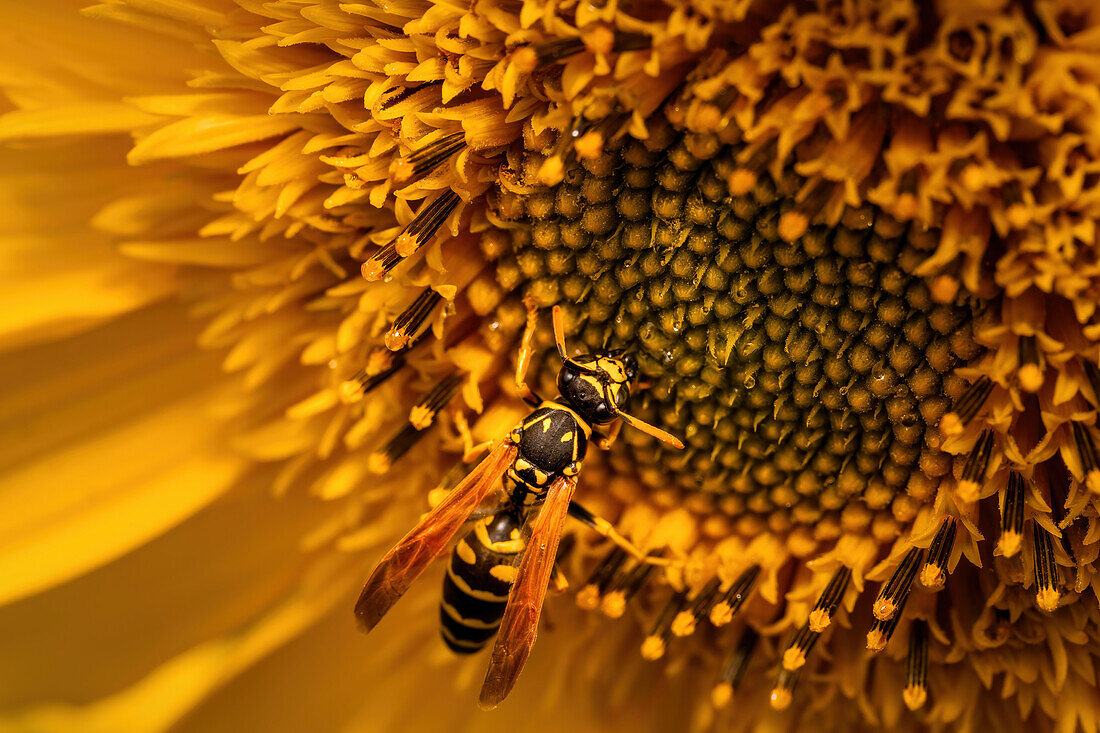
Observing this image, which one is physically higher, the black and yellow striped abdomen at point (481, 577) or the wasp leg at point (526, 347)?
the wasp leg at point (526, 347)

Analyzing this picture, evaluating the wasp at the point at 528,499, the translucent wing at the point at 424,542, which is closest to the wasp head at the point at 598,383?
the wasp at the point at 528,499

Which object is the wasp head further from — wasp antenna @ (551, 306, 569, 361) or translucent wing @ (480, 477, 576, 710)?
translucent wing @ (480, 477, 576, 710)

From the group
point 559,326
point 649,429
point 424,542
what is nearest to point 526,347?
point 559,326

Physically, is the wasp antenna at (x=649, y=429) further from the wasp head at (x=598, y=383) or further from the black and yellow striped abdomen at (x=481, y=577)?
the black and yellow striped abdomen at (x=481, y=577)

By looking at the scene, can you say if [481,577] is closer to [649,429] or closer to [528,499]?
[528,499]

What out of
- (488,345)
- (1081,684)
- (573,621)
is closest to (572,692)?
(573,621)

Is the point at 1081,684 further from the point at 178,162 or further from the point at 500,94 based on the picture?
the point at 178,162

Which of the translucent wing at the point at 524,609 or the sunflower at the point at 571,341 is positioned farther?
the translucent wing at the point at 524,609
